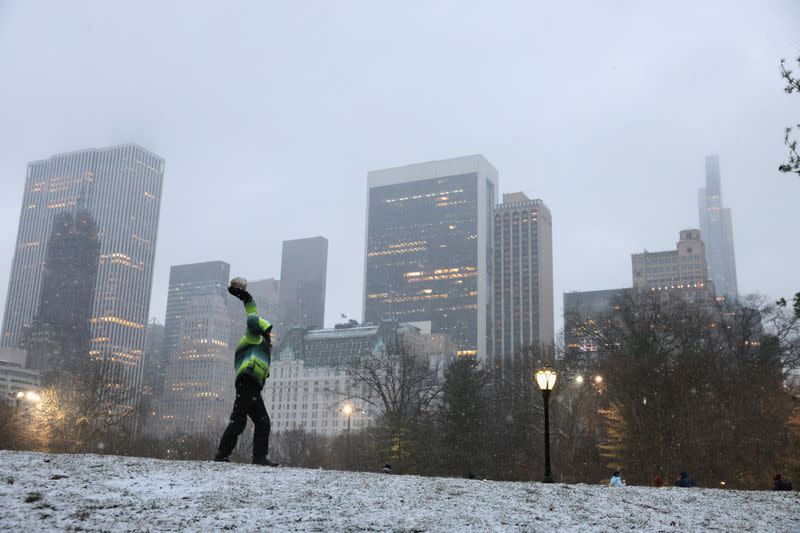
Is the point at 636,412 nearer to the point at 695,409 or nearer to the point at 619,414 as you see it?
the point at 619,414

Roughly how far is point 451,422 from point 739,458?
19.3 m

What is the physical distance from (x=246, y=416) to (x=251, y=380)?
0.84m

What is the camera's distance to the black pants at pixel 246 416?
17047mm

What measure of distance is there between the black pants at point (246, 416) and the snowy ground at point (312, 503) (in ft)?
3.87

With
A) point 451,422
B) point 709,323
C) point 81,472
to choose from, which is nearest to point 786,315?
point 709,323

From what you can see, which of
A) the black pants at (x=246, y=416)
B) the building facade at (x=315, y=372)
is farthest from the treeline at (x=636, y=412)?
the building facade at (x=315, y=372)

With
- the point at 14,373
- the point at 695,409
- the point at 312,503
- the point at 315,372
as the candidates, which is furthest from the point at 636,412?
the point at 14,373

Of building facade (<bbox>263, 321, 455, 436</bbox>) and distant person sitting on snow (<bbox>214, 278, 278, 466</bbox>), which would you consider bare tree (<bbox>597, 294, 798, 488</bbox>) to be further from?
building facade (<bbox>263, 321, 455, 436</bbox>)

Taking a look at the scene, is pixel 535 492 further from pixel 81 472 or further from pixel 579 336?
pixel 579 336

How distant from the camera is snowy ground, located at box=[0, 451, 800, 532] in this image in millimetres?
10984

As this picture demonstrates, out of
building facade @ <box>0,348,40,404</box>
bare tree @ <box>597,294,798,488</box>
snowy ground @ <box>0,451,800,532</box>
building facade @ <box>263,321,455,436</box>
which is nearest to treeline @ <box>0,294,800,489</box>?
bare tree @ <box>597,294,798,488</box>

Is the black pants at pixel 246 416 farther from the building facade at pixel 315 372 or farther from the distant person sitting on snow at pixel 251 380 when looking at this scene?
the building facade at pixel 315 372

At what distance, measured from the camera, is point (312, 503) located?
1233 centimetres

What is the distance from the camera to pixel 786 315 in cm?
5597
